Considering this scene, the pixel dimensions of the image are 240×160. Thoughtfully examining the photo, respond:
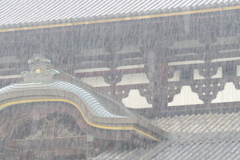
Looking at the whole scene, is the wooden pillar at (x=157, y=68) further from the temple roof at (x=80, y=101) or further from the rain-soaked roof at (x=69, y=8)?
the temple roof at (x=80, y=101)

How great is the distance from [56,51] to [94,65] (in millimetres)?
818

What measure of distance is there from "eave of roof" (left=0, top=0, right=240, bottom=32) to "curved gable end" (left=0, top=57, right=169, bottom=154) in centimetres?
130

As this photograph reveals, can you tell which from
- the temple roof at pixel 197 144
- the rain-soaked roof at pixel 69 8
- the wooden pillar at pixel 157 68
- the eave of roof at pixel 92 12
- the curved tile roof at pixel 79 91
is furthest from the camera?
the rain-soaked roof at pixel 69 8

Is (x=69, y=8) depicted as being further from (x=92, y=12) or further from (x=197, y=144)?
(x=197, y=144)

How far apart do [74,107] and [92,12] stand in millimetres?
3599

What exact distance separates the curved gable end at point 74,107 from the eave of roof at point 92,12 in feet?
4.26

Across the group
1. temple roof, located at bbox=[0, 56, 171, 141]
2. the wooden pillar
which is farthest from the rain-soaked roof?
temple roof, located at bbox=[0, 56, 171, 141]

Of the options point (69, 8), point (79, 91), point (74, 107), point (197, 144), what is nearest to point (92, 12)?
point (69, 8)

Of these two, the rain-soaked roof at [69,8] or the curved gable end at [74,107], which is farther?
the rain-soaked roof at [69,8]

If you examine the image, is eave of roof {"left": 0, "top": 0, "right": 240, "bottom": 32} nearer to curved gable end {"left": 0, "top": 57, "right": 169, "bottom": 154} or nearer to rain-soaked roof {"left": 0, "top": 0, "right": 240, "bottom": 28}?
rain-soaked roof {"left": 0, "top": 0, "right": 240, "bottom": 28}

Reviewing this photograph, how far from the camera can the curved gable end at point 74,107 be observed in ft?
33.7

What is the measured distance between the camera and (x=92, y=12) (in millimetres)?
13828

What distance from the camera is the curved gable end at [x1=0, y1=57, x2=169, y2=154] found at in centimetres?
1027

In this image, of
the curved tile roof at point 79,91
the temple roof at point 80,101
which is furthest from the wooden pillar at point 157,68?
the curved tile roof at point 79,91
